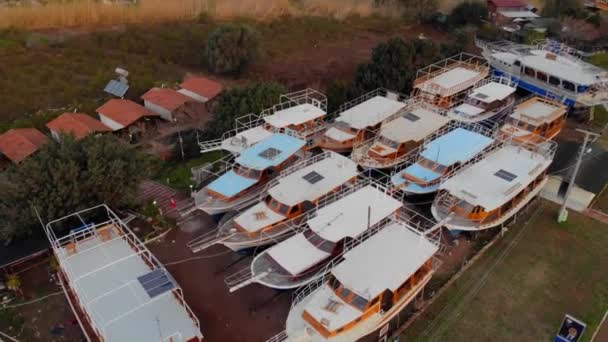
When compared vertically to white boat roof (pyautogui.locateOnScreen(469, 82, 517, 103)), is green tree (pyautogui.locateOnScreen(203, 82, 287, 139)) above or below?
below

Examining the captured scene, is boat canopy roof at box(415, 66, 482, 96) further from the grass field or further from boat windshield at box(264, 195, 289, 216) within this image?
the grass field

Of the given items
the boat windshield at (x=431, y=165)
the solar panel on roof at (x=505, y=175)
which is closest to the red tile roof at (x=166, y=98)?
the boat windshield at (x=431, y=165)

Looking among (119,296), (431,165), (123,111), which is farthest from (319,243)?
(123,111)

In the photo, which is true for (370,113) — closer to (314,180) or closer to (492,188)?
(314,180)

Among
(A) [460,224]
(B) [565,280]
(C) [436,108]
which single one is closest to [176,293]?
(A) [460,224]

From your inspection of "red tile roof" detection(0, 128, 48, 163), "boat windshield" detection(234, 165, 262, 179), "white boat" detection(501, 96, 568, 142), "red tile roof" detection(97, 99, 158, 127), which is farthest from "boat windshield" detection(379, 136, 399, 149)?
"red tile roof" detection(0, 128, 48, 163)

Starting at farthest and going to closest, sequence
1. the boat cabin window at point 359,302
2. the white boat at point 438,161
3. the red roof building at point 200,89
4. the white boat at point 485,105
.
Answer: the red roof building at point 200,89 < the white boat at point 485,105 < the white boat at point 438,161 < the boat cabin window at point 359,302

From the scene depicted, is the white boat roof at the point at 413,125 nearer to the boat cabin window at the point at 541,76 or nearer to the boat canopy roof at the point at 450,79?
the boat canopy roof at the point at 450,79
